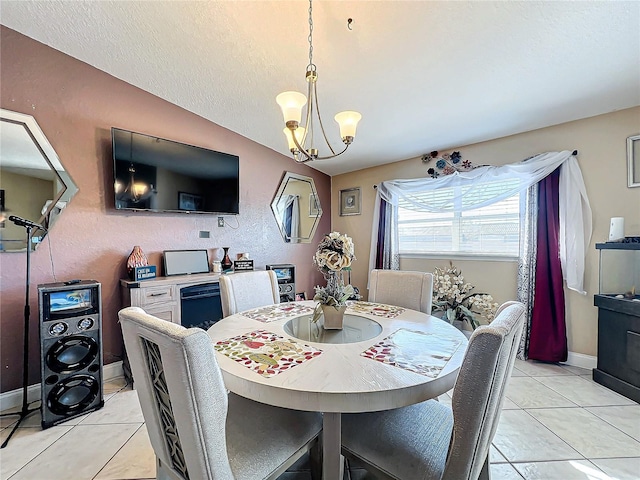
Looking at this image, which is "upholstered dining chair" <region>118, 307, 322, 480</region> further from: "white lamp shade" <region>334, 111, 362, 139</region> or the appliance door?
the appliance door

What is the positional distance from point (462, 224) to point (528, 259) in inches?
29.2

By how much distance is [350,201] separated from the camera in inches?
170

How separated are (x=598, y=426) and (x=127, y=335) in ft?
8.74

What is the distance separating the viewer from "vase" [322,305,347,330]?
4.72ft

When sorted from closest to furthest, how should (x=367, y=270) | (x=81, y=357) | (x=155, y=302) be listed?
(x=81, y=357), (x=155, y=302), (x=367, y=270)

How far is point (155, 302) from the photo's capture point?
2334 millimetres

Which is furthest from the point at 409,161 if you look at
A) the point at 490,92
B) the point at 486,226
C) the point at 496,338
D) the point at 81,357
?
the point at 81,357

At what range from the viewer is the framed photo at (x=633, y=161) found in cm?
230

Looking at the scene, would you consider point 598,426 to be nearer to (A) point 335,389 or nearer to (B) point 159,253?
(A) point 335,389

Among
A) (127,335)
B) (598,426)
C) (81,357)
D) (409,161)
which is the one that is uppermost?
(409,161)

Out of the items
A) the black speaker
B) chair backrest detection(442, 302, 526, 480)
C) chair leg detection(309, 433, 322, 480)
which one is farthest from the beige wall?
the black speaker

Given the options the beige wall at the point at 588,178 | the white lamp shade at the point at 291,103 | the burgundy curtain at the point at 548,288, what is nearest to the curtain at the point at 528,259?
the burgundy curtain at the point at 548,288

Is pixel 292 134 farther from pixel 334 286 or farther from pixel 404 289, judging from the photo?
pixel 404 289

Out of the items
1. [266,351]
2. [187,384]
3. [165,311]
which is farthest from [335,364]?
[165,311]
